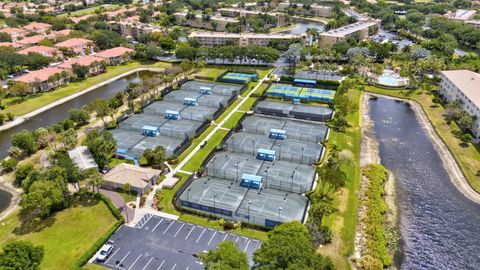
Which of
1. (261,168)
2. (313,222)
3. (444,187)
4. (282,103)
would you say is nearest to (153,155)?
(261,168)

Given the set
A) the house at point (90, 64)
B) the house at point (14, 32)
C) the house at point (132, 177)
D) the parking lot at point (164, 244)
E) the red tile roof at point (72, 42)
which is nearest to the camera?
the parking lot at point (164, 244)

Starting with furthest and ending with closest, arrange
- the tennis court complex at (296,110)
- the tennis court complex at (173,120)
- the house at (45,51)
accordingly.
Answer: the house at (45,51) < the tennis court complex at (296,110) < the tennis court complex at (173,120)

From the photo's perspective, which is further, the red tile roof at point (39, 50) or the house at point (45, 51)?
the red tile roof at point (39, 50)

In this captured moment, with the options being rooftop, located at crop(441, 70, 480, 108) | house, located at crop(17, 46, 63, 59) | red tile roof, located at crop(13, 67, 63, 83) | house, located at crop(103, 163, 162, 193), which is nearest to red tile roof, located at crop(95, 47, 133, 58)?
house, located at crop(17, 46, 63, 59)

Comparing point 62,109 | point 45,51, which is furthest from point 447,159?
point 45,51

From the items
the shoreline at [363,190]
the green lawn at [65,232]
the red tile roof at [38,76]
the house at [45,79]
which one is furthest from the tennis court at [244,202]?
the red tile roof at [38,76]

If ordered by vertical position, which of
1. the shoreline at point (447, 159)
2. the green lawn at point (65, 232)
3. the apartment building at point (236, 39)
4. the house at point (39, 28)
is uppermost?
the apartment building at point (236, 39)

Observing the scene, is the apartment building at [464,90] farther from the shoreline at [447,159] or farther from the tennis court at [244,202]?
the tennis court at [244,202]
